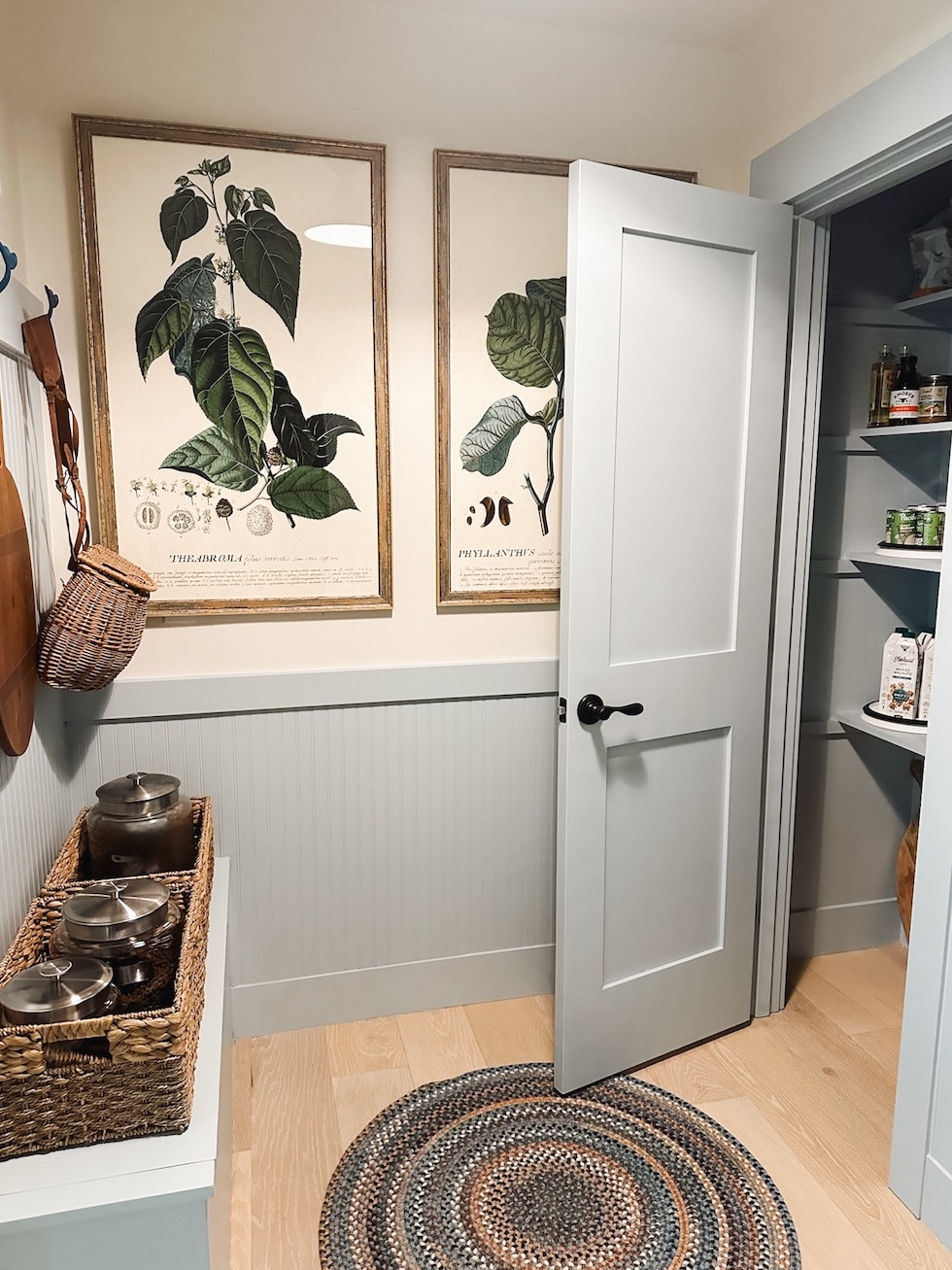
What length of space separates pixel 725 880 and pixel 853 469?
115cm

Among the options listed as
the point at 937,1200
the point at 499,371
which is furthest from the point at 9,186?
the point at 937,1200

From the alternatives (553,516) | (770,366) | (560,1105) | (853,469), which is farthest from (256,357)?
(560,1105)

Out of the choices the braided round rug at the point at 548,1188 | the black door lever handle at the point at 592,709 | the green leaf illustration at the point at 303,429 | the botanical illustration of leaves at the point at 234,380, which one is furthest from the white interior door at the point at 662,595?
the botanical illustration of leaves at the point at 234,380

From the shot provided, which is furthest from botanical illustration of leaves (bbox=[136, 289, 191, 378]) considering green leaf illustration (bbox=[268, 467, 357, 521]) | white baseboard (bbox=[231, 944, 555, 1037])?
white baseboard (bbox=[231, 944, 555, 1037])

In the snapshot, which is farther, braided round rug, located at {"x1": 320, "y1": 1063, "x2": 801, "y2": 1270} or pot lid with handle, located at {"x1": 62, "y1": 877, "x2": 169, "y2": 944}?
braided round rug, located at {"x1": 320, "y1": 1063, "x2": 801, "y2": 1270}

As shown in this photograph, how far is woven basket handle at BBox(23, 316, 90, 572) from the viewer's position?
173 centimetres

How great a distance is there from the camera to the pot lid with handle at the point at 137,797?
1.73 meters

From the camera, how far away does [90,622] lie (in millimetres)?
1725

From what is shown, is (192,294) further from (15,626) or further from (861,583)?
(861,583)

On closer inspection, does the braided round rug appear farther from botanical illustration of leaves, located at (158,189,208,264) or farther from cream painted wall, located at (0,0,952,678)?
botanical illustration of leaves, located at (158,189,208,264)

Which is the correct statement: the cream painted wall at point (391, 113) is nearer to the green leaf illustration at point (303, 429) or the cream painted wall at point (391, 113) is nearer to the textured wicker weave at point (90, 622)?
the green leaf illustration at point (303, 429)

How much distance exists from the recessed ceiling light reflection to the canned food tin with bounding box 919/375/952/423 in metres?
1.41

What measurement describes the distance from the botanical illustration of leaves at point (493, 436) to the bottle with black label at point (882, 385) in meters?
0.95

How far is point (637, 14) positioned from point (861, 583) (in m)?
1.51
